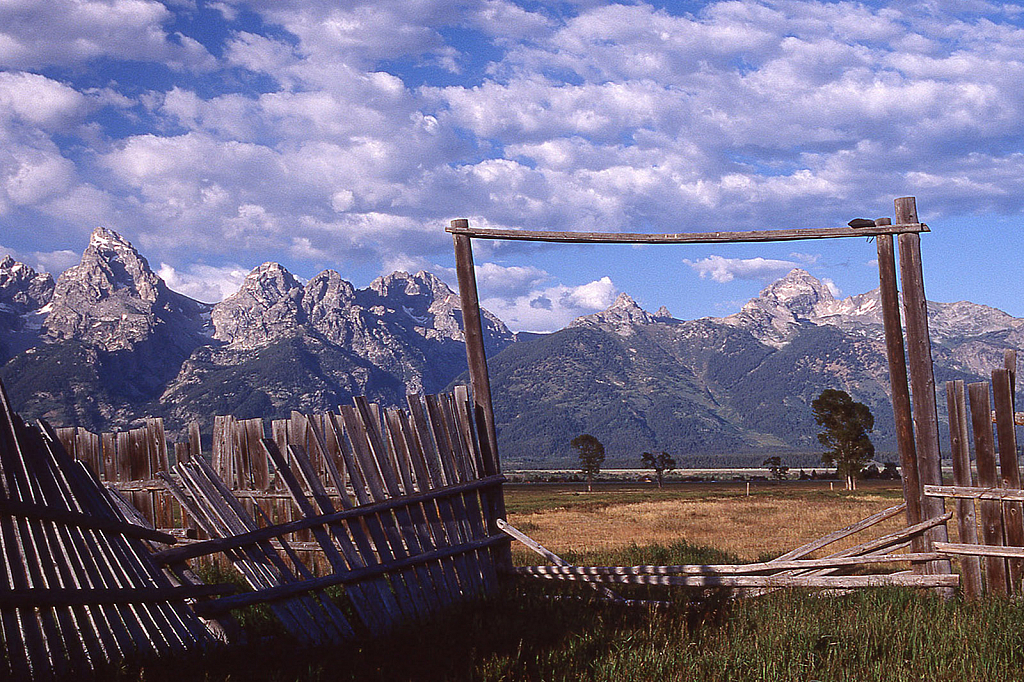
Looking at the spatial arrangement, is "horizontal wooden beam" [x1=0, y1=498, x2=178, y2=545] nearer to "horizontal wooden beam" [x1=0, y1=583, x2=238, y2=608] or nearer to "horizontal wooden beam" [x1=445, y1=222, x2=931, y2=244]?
"horizontal wooden beam" [x1=0, y1=583, x2=238, y2=608]

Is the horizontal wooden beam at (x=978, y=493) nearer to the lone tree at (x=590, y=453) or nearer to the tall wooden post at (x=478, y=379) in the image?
the tall wooden post at (x=478, y=379)

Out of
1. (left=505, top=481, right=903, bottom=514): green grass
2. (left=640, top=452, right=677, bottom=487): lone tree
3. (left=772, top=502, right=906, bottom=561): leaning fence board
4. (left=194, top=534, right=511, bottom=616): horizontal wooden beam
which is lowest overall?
(left=640, top=452, right=677, bottom=487): lone tree

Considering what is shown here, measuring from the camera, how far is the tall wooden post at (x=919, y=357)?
8.89m

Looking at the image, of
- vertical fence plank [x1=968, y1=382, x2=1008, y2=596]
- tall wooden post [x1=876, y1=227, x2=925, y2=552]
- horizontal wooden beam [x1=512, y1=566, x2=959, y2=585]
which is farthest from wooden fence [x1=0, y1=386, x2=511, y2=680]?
vertical fence plank [x1=968, y1=382, x2=1008, y2=596]

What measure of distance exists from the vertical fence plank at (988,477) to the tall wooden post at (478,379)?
482cm

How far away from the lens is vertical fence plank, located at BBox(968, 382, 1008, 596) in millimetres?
8242

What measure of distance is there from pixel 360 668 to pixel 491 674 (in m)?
0.97

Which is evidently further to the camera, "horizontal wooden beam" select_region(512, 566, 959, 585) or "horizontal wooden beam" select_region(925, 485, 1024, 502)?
"horizontal wooden beam" select_region(512, 566, 959, 585)

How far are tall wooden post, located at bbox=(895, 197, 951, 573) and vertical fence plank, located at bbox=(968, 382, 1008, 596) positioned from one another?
1.62ft

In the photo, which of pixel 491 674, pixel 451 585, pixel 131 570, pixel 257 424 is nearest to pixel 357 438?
pixel 451 585

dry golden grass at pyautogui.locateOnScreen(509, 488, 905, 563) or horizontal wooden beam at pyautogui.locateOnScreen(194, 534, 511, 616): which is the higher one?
horizontal wooden beam at pyautogui.locateOnScreen(194, 534, 511, 616)

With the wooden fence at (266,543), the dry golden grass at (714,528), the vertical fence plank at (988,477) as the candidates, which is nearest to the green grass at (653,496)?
the dry golden grass at (714,528)

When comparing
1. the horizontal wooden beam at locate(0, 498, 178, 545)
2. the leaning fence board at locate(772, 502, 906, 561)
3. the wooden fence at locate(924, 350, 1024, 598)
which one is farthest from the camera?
the leaning fence board at locate(772, 502, 906, 561)

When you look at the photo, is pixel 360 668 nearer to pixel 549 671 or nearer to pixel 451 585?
pixel 549 671
